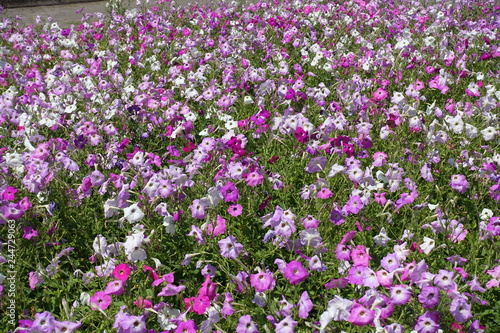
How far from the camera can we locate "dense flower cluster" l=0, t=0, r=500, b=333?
7.60 feet

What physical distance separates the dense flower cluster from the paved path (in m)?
4.96

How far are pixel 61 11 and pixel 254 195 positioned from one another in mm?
10882

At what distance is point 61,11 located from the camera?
12.0m

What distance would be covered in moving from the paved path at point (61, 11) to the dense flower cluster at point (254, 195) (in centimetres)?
496

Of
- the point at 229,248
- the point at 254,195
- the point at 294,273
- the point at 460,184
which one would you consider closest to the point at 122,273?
the point at 229,248

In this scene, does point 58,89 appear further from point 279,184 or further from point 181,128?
point 279,184

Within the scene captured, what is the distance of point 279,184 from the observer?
3.37 m

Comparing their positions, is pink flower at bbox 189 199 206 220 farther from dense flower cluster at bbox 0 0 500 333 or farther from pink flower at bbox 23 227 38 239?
pink flower at bbox 23 227 38 239

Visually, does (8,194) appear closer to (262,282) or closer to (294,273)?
(262,282)

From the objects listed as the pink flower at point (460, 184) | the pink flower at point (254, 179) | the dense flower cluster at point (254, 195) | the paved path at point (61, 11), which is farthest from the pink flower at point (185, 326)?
the paved path at point (61, 11)

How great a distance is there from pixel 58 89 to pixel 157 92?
3.55 feet

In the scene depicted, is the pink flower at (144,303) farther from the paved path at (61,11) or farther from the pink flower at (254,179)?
the paved path at (61,11)

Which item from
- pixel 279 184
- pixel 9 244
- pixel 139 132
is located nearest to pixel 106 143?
pixel 139 132

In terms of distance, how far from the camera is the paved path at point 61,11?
36.0ft
